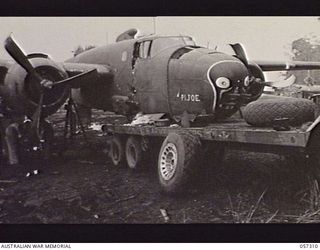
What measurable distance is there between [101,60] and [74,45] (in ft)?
1.06

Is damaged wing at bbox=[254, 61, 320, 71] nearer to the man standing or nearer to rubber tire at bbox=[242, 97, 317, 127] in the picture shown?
rubber tire at bbox=[242, 97, 317, 127]

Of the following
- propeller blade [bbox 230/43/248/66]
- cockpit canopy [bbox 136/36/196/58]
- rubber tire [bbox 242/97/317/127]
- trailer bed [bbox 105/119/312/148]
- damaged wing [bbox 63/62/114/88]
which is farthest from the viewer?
damaged wing [bbox 63/62/114/88]

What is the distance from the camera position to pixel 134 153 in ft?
10.8

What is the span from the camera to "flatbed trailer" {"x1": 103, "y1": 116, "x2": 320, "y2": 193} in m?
2.48

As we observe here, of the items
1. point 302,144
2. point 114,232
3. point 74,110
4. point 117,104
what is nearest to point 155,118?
point 117,104

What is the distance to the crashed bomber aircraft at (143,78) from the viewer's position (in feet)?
9.70

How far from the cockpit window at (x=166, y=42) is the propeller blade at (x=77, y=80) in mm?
543

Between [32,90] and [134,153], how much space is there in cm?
100

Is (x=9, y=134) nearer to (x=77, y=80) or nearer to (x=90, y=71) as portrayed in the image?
A: (x=77, y=80)

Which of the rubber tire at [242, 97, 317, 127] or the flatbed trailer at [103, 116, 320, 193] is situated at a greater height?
the rubber tire at [242, 97, 317, 127]

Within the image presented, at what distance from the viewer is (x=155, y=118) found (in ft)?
10.5

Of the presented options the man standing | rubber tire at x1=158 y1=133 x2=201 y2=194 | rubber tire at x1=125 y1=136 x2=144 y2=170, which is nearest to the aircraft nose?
rubber tire at x1=158 y1=133 x2=201 y2=194

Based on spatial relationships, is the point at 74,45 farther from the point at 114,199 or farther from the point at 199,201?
the point at 199,201

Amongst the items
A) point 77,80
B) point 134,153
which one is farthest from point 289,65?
point 77,80
